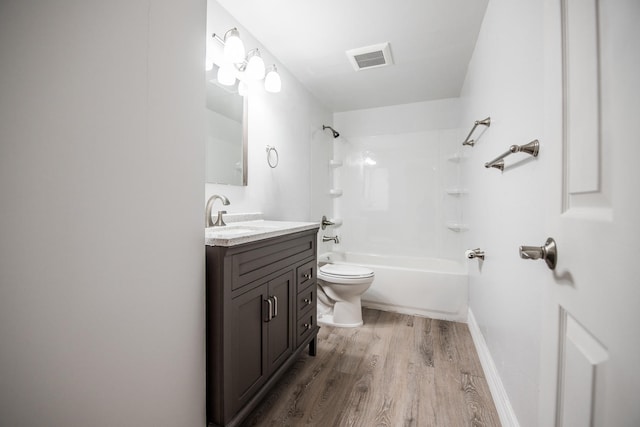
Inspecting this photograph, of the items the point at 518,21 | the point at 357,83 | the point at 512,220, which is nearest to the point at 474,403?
the point at 512,220

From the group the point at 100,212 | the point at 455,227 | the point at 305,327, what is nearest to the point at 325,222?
the point at 455,227

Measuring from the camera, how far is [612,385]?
1.35 ft

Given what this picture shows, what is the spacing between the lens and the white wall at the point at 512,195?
3.19ft

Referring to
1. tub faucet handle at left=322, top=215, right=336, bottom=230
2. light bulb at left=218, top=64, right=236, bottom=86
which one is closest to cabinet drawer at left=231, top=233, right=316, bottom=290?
light bulb at left=218, top=64, right=236, bottom=86

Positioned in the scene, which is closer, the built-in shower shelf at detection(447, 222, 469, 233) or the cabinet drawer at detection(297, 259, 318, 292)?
the cabinet drawer at detection(297, 259, 318, 292)

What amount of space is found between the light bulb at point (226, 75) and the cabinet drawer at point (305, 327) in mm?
1613

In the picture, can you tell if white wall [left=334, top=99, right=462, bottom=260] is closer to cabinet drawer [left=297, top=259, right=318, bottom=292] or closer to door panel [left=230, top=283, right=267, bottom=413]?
cabinet drawer [left=297, top=259, right=318, bottom=292]

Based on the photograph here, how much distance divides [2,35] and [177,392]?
111cm

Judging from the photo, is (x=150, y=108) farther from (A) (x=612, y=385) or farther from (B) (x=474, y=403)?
(B) (x=474, y=403)

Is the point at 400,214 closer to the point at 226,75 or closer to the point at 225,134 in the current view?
the point at 225,134

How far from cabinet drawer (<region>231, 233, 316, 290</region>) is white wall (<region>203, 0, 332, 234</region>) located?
551mm

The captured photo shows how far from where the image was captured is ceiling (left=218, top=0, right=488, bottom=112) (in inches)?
66.9

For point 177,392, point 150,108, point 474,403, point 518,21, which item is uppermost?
point 518,21

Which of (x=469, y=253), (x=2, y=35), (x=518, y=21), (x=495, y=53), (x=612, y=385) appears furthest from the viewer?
(x=469, y=253)
